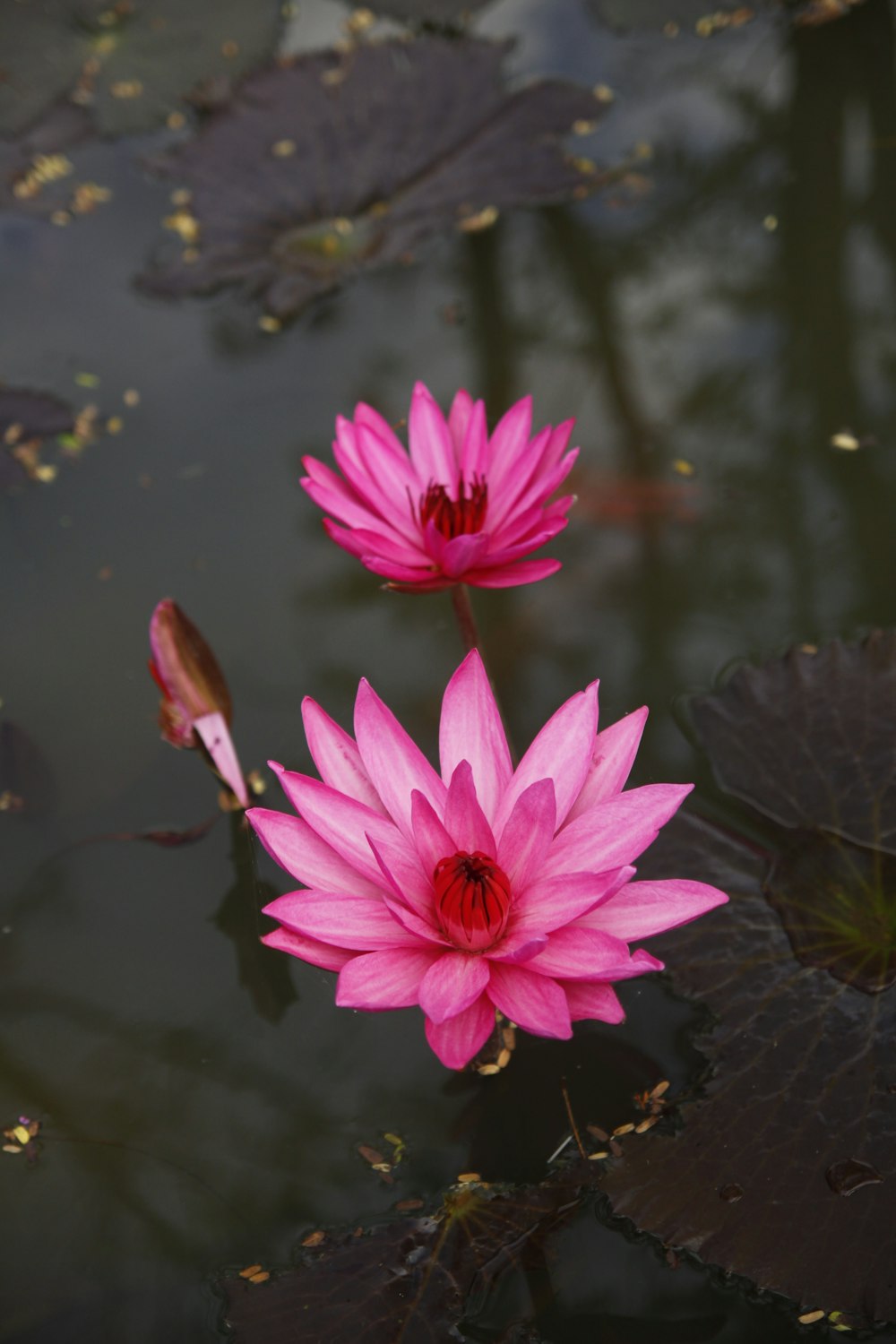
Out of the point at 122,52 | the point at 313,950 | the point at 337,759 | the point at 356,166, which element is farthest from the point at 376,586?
the point at 122,52

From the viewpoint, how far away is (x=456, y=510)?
1.59 meters

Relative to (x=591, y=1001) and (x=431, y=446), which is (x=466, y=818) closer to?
(x=591, y=1001)

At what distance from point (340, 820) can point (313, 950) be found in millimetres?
160

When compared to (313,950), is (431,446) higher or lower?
higher

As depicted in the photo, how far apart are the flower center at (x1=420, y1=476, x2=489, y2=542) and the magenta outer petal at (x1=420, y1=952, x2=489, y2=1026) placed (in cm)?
66

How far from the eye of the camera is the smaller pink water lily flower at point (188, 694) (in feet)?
5.86

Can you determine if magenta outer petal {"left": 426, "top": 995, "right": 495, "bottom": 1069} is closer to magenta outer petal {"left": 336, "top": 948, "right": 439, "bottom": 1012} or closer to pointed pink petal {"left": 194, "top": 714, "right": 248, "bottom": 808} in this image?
magenta outer petal {"left": 336, "top": 948, "right": 439, "bottom": 1012}

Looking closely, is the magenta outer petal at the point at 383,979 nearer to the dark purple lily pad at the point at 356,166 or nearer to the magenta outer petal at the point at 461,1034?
the magenta outer petal at the point at 461,1034

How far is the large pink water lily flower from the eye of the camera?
1533mm

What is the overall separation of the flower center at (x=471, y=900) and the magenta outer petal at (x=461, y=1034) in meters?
0.07

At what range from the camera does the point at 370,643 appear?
2121 millimetres

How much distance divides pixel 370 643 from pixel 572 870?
3.24ft

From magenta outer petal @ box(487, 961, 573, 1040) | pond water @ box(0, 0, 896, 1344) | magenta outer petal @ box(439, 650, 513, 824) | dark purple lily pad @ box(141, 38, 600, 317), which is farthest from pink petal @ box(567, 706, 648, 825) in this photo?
dark purple lily pad @ box(141, 38, 600, 317)

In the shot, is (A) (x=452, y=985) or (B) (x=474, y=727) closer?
(A) (x=452, y=985)
